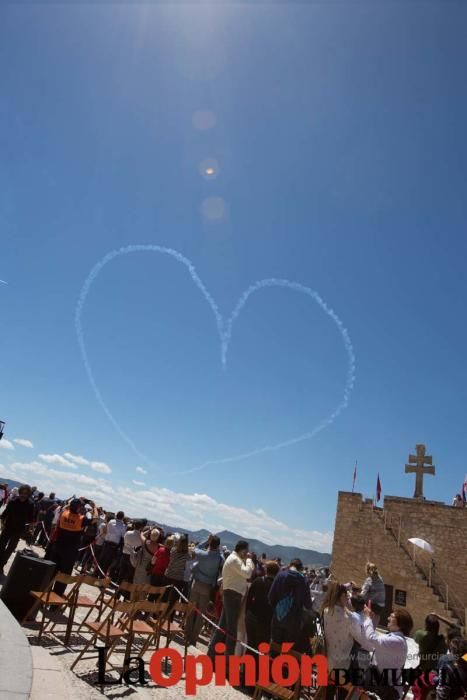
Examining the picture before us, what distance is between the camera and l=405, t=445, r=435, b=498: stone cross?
69.7ft

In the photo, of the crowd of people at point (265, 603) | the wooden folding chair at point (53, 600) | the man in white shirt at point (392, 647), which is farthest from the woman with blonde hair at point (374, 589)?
the wooden folding chair at point (53, 600)

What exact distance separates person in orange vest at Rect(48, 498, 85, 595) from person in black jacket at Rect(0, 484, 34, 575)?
3.69 feet

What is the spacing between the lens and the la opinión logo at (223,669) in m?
4.89

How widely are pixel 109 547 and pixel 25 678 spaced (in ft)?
26.6

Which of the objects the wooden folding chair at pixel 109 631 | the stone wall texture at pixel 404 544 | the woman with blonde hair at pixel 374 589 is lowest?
the wooden folding chair at pixel 109 631

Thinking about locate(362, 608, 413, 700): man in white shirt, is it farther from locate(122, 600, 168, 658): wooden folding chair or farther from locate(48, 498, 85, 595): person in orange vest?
locate(48, 498, 85, 595): person in orange vest

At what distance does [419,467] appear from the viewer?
849 inches

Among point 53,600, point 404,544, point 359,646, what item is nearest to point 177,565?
point 53,600

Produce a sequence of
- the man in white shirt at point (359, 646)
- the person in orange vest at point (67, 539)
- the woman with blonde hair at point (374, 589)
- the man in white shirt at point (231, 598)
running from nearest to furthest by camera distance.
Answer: the man in white shirt at point (359, 646) < the man in white shirt at point (231, 598) < the person in orange vest at point (67, 539) < the woman with blonde hair at point (374, 589)

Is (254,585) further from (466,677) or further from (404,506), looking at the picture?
(404,506)

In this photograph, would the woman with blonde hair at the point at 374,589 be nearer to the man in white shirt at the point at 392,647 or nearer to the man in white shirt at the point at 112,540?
the man in white shirt at the point at 392,647

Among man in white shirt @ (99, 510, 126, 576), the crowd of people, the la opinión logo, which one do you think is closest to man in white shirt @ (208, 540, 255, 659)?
the crowd of people

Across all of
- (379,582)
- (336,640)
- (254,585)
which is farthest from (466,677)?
(379,582)

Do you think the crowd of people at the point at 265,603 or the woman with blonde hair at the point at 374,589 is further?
the woman with blonde hair at the point at 374,589
